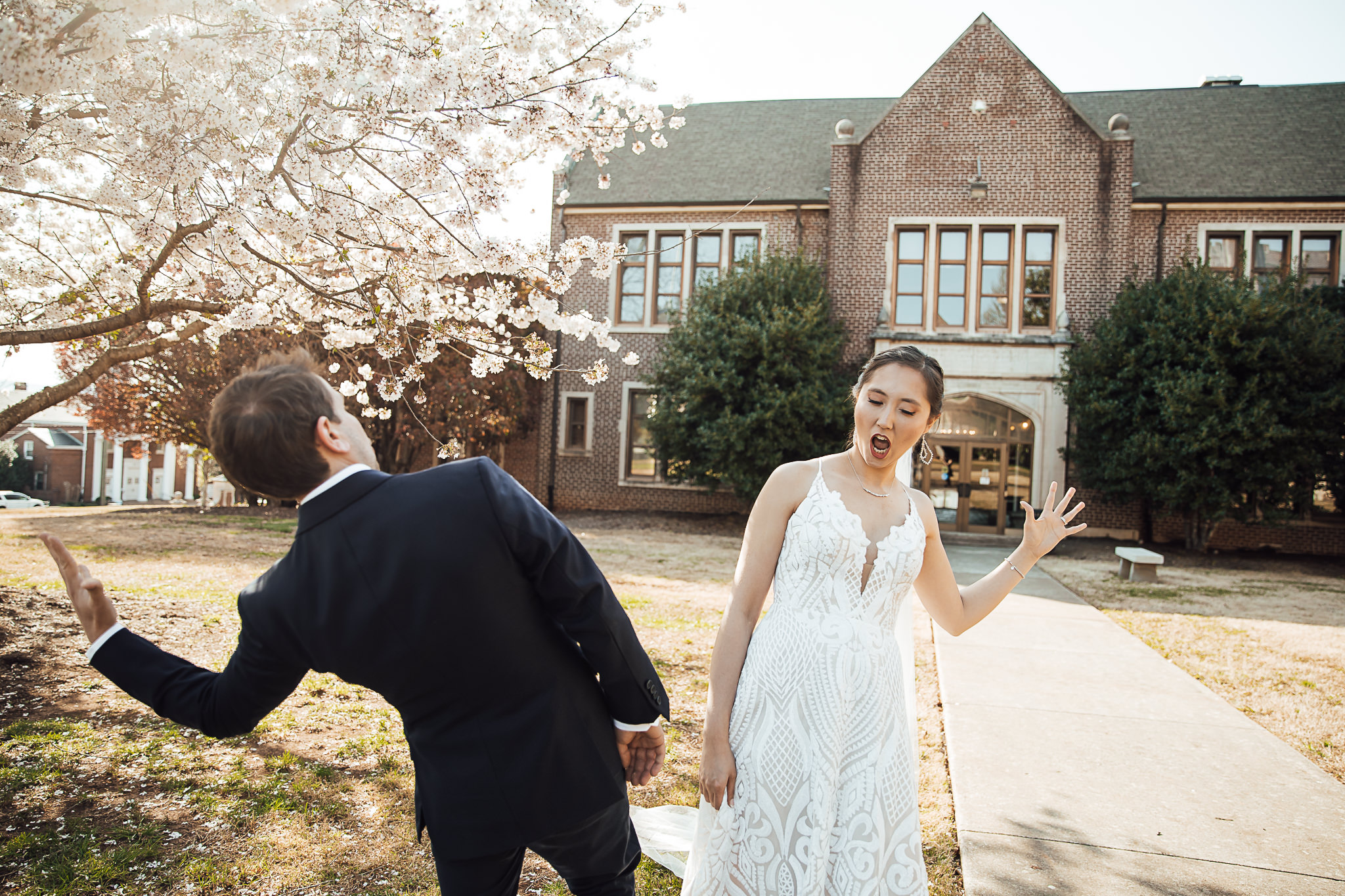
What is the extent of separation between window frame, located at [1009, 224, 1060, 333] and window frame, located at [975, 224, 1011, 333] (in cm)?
15

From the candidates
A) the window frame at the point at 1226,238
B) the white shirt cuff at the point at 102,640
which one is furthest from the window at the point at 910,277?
the white shirt cuff at the point at 102,640

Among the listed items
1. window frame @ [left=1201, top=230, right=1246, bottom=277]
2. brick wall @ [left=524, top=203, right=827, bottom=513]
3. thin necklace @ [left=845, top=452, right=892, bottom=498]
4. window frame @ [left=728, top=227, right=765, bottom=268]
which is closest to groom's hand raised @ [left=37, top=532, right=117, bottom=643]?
thin necklace @ [left=845, top=452, right=892, bottom=498]

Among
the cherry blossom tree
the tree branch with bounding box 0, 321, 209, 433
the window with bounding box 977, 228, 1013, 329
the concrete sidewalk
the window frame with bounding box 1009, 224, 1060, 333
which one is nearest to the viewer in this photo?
the concrete sidewalk

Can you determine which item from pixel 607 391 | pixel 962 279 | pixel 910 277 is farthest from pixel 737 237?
pixel 962 279

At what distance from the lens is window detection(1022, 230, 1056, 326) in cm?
1745

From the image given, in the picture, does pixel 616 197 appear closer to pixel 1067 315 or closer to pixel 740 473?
pixel 740 473

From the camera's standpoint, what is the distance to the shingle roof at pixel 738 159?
19.6m

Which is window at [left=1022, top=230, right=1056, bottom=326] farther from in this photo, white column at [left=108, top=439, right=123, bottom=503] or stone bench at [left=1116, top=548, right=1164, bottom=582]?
white column at [left=108, top=439, right=123, bottom=503]

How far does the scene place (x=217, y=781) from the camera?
11.7 ft

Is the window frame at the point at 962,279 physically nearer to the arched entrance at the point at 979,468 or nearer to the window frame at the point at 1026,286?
the window frame at the point at 1026,286

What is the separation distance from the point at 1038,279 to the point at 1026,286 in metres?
0.29

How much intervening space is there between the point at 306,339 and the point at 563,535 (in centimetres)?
1681

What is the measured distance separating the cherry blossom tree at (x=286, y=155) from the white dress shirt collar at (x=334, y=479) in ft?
7.99

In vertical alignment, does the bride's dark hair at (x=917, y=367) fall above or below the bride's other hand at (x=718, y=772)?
above
